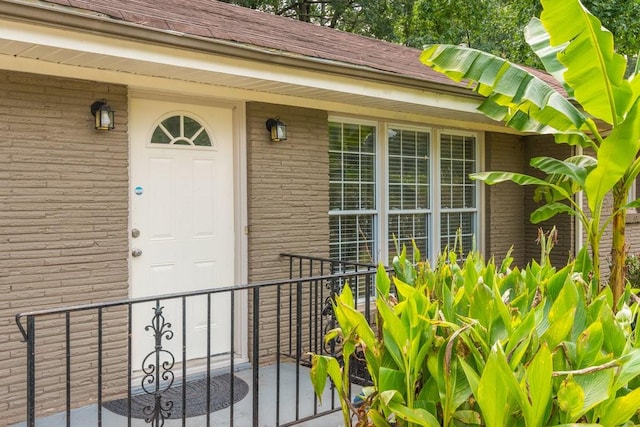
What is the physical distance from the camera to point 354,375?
483 cm

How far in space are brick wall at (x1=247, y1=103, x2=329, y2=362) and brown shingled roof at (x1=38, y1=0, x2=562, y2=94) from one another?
72cm

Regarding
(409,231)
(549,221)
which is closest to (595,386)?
(409,231)

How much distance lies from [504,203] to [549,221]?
874 millimetres

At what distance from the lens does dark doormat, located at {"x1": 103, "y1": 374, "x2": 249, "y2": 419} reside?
4.15 meters

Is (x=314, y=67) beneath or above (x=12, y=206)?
above

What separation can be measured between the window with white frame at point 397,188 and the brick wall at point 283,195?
29 centimetres

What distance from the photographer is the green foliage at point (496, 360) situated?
67.8 inches

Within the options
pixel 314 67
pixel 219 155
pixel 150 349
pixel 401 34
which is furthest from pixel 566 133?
pixel 401 34

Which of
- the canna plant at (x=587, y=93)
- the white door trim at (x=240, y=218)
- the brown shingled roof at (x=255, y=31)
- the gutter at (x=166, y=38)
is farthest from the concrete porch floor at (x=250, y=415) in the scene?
the brown shingled roof at (x=255, y=31)

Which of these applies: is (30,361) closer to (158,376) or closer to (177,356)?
(158,376)

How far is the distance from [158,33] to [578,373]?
129 inches

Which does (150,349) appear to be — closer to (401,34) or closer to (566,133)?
(566,133)

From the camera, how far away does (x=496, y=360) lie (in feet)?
5.56

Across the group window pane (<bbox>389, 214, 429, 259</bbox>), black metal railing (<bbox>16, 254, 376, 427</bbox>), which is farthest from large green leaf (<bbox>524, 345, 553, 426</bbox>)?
window pane (<bbox>389, 214, 429, 259</bbox>)
